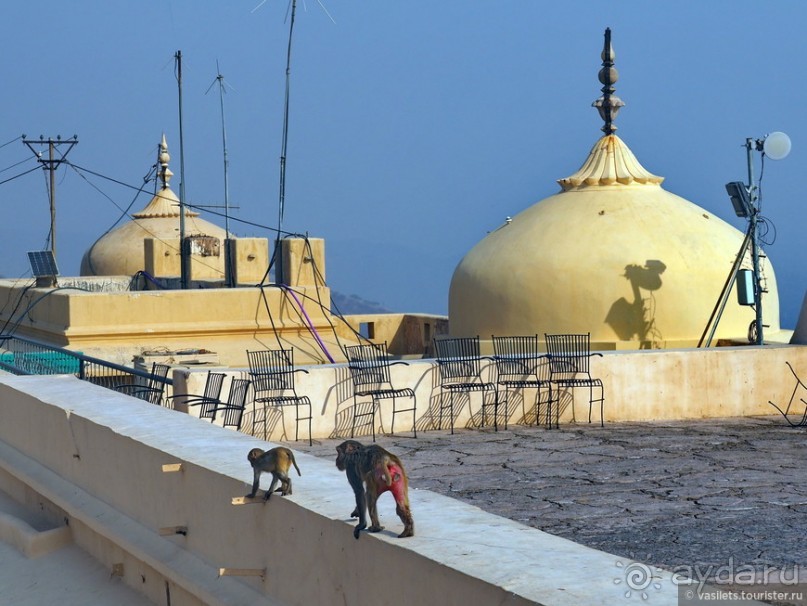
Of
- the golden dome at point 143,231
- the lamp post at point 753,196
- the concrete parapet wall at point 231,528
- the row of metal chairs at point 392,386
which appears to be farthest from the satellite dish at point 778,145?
the golden dome at point 143,231

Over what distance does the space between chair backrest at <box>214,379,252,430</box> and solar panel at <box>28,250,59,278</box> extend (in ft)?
42.2

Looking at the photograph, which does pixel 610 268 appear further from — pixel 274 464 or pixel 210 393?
pixel 274 464

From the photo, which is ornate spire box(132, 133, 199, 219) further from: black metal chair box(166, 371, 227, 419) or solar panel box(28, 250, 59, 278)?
black metal chair box(166, 371, 227, 419)

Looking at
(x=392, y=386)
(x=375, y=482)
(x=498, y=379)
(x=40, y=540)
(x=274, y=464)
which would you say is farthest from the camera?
(x=498, y=379)

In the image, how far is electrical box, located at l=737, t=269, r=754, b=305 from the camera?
16.6 metres

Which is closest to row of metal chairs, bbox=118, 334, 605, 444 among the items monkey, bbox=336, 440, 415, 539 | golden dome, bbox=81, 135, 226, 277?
monkey, bbox=336, 440, 415, 539

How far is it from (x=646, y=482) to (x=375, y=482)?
18.6 ft

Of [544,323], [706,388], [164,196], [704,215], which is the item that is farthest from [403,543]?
[164,196]

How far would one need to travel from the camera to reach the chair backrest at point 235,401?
11648 millimetres

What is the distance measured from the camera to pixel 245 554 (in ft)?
19.1

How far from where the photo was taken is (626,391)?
13.5 meters

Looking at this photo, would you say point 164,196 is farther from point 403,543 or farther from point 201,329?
point 403,543

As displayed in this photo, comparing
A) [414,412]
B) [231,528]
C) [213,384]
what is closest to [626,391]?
[414,412]

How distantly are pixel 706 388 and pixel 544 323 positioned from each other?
415 centimetres
